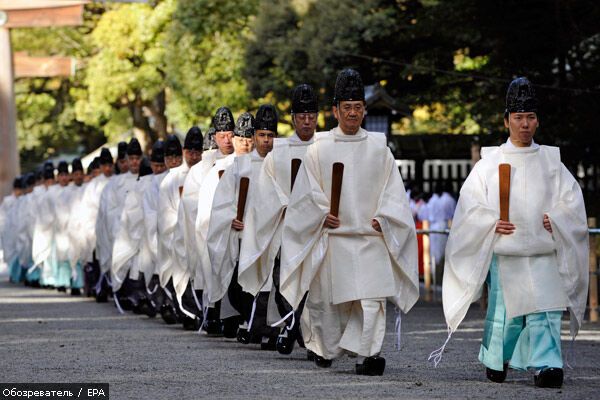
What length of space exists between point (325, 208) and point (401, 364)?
1.51 meters

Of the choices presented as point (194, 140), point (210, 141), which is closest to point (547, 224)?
point (210, 141)

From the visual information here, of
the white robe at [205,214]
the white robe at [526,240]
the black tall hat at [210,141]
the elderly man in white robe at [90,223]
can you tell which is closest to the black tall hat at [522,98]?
the white robe at [526,240]

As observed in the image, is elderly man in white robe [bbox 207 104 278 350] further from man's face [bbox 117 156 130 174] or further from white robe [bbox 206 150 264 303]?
man's face [bbox 117 156 130 174]

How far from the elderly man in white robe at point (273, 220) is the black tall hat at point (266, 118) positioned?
23.3 inches

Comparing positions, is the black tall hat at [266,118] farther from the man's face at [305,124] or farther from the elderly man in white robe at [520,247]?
the elderly man in white robe at [520,247]

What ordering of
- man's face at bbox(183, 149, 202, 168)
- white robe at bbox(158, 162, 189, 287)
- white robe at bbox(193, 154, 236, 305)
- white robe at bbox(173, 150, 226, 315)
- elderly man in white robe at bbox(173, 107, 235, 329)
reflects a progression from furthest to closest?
1. white robe at bbox(158, 162, 189, 287)
2. man's face at bbox(183, 149, 202, 168)
3. white robe at bbox(173, 150, 226, 315)
4. elderly man in white robe at bbox(173, 107, 235, 329)
5. white robe at bbox(193, 154, 236, 305)

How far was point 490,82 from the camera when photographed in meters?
22.2

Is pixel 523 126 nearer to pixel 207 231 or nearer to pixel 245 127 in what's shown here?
pixel 245 127

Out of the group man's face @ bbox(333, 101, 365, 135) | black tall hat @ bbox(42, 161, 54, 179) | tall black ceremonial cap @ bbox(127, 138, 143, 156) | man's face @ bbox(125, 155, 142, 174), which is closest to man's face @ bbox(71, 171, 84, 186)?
black tall hat @ bbox(42, 161, 54, 179)

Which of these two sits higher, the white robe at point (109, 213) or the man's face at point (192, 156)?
the man's face at point (192, 156)

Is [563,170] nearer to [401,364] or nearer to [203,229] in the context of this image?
[401,364]

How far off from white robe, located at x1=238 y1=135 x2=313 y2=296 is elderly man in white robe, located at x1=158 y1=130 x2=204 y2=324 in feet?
10.8

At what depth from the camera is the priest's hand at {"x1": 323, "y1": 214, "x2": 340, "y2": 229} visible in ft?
36.7

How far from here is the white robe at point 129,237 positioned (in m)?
19.6
